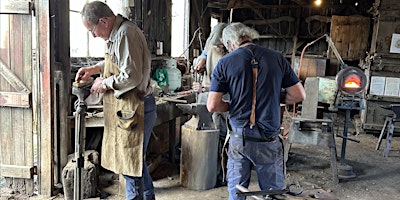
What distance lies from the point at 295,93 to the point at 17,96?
2367mm

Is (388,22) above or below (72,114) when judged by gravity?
above

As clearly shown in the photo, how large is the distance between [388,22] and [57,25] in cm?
522

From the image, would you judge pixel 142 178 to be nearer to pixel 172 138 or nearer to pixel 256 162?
pixel 256 162

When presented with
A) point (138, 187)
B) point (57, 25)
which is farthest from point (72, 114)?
point (138, 187)

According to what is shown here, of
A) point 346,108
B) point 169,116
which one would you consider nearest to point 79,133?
point 169,116

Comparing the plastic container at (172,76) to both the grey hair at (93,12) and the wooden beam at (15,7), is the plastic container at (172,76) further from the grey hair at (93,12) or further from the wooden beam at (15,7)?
the grey hair at (93,12)

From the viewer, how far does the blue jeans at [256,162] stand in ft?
7.77

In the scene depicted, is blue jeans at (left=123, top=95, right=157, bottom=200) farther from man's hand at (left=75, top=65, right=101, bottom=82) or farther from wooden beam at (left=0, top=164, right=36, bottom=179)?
wooden beam at (left=0, top=164, right=36, bottom=179)

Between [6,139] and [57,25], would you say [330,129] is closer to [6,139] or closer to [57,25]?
[57,25]

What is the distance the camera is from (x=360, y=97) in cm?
455

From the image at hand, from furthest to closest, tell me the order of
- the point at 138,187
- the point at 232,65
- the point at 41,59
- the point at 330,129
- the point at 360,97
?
1. the point at 360,97
2. the point at 330,129
3. the point at 41,59
4. the point at 138,187
5. the point at 232,65

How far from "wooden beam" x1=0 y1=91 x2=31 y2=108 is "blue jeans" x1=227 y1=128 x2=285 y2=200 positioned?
6.24 feet

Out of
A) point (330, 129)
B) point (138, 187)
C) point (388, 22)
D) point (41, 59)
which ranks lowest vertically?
point (138, 187)

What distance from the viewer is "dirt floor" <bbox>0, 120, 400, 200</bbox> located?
12.0 ft
